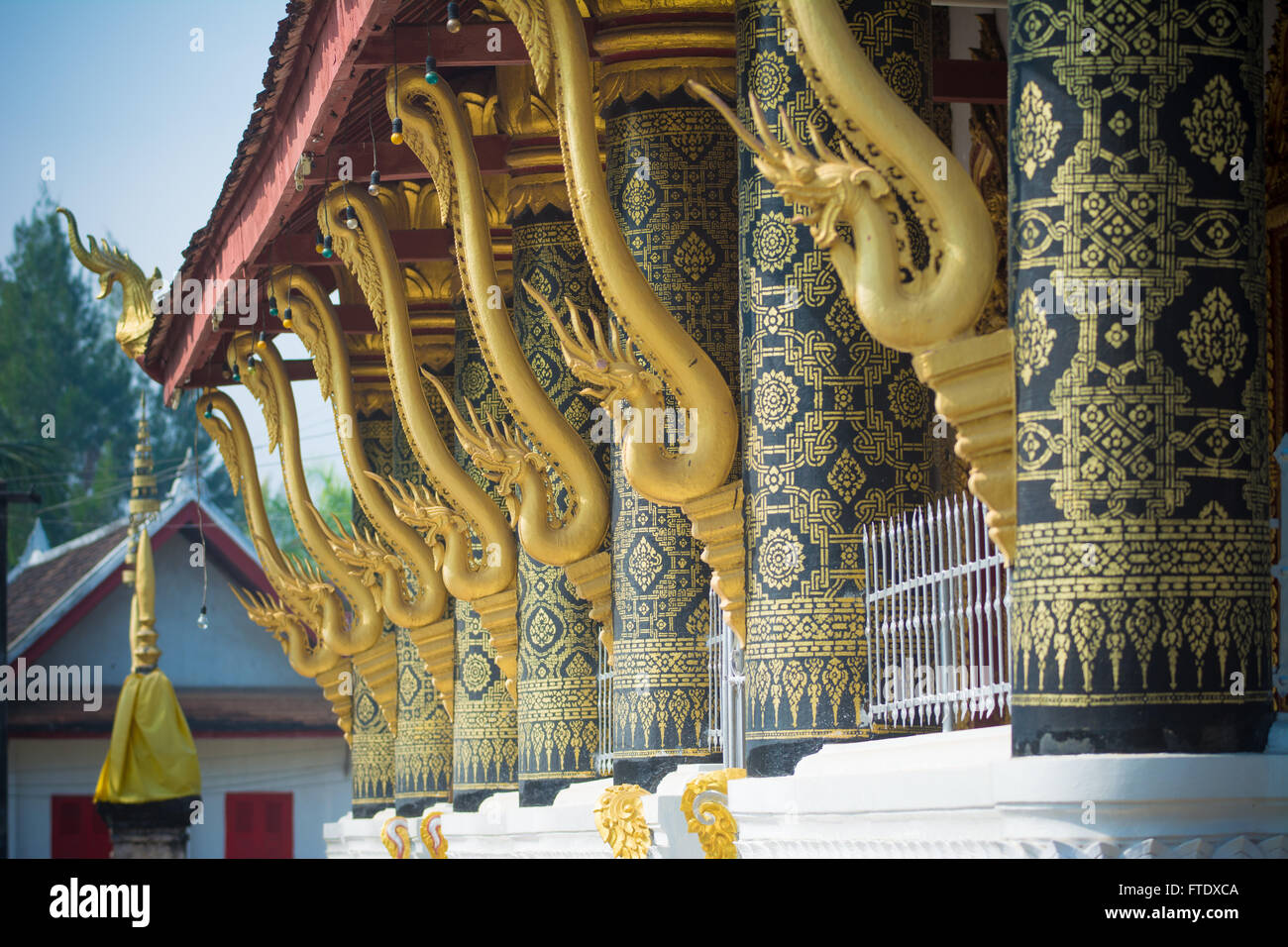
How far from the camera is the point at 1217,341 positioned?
624 cm

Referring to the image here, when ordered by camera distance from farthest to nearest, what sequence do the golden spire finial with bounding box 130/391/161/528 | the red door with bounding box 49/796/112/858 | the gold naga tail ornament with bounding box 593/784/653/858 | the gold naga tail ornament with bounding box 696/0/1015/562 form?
1. the red door with bounding box 49/796/112/858
2. the golden spire finial with bounding box 130/391/161/528
3. the gold naga tail ornament with bounding box 593/784/653/858
4. the gold naga tail ornament with bounding box 696/0/1015/562

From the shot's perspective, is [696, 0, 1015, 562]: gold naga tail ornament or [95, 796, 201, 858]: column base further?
[95, 796, 201, 858]: column base

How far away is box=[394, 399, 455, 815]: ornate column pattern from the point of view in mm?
16984

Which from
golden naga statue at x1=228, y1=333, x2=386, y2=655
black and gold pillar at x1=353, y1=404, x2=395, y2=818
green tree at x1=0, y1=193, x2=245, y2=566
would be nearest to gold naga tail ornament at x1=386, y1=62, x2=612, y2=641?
golden naga statue at x1=228, y1=333, x2=386, y2=655

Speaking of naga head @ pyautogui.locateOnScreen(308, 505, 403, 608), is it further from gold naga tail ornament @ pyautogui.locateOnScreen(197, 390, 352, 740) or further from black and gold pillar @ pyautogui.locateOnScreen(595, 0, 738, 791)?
black and gold pillar @ pyautogui.locateOnScreen(595, 0, 738, 791)

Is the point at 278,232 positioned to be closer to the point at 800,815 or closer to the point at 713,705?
the point at 713,705

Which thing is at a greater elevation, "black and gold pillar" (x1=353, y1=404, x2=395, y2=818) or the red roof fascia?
the red roof fascia

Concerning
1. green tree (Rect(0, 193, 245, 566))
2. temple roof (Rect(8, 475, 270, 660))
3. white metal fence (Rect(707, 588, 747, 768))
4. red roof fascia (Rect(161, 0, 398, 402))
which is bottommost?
white metal fence (Rect(707, 588, 747, 768))

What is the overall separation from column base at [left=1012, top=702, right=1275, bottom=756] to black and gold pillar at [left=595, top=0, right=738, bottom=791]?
4.57 meters

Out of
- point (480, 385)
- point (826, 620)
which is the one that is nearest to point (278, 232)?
point (480, 385)

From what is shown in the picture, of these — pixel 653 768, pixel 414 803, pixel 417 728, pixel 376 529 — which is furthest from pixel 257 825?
pixel 653 768

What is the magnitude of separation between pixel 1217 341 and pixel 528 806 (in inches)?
284
